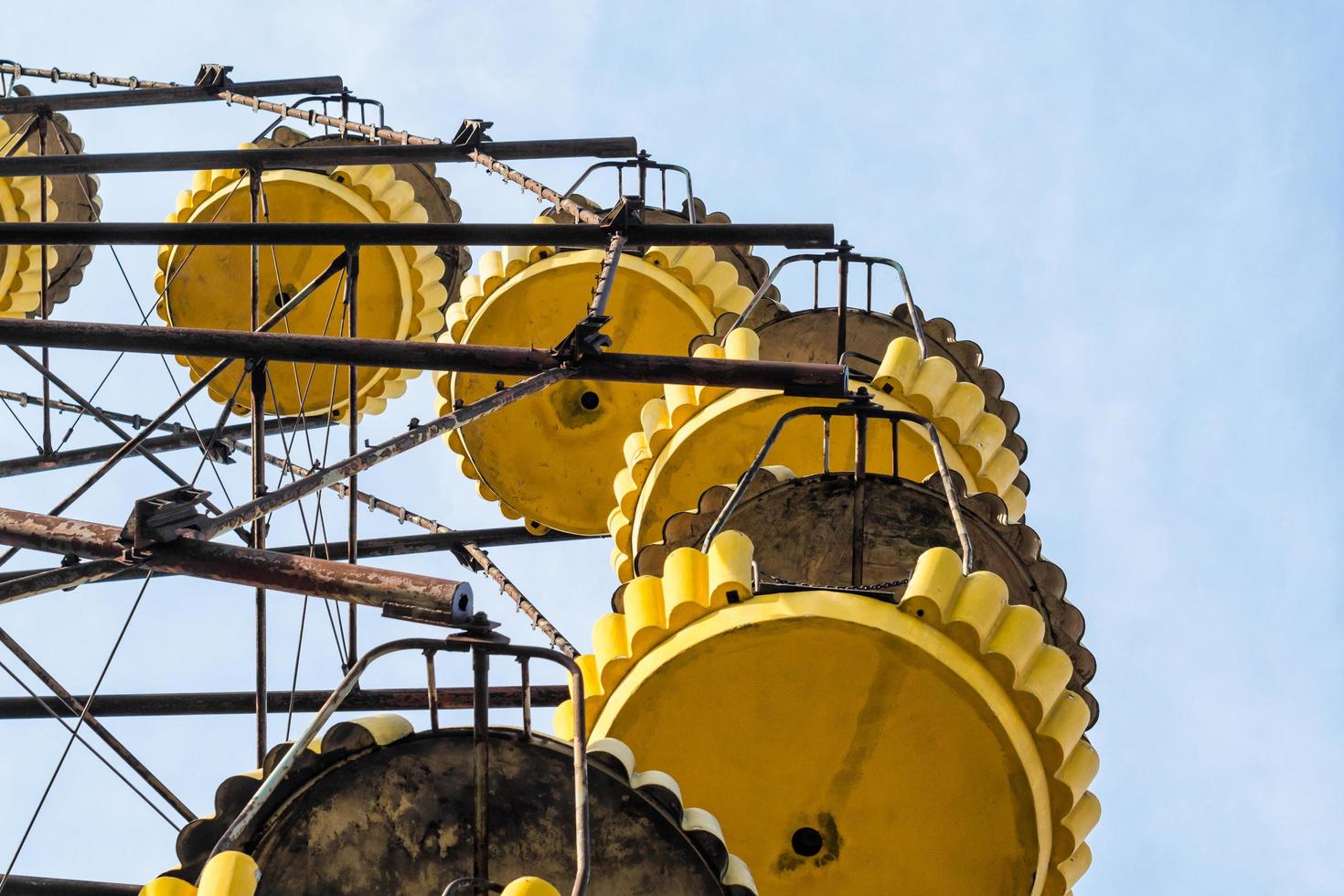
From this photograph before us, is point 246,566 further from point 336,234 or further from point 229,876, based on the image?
point 336,234

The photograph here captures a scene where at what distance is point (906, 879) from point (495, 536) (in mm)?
12004

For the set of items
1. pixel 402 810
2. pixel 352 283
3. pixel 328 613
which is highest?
pixel 352 283

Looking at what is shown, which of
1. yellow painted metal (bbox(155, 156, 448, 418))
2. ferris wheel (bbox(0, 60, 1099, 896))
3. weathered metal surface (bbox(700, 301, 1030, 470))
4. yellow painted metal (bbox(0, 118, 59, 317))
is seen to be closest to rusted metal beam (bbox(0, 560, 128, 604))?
ferris wheel (bbox(0, 60, 1099, 896))

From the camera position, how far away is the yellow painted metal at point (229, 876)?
8.62 m

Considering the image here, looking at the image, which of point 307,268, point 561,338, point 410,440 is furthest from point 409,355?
point 307,268

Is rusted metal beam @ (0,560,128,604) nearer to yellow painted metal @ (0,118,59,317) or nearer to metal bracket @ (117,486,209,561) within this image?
metal bracket @ (117,486,209,561)

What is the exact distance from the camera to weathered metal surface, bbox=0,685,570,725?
17.0 m

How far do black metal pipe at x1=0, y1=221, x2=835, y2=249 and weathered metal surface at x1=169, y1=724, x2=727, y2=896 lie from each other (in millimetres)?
5468

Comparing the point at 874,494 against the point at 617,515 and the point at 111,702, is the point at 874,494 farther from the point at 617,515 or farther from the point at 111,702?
the point at 111,702

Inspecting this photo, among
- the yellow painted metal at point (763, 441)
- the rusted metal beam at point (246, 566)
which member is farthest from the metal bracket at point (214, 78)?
the rusted metal beam at point (246, 566)

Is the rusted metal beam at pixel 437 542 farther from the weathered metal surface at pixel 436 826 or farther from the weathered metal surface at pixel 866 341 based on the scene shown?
the weathered metal surface at pixel 436 826

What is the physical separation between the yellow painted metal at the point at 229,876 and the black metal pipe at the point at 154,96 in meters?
15.0

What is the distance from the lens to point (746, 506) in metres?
15.4

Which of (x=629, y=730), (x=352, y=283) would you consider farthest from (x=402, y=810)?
(x=352, y=283)
